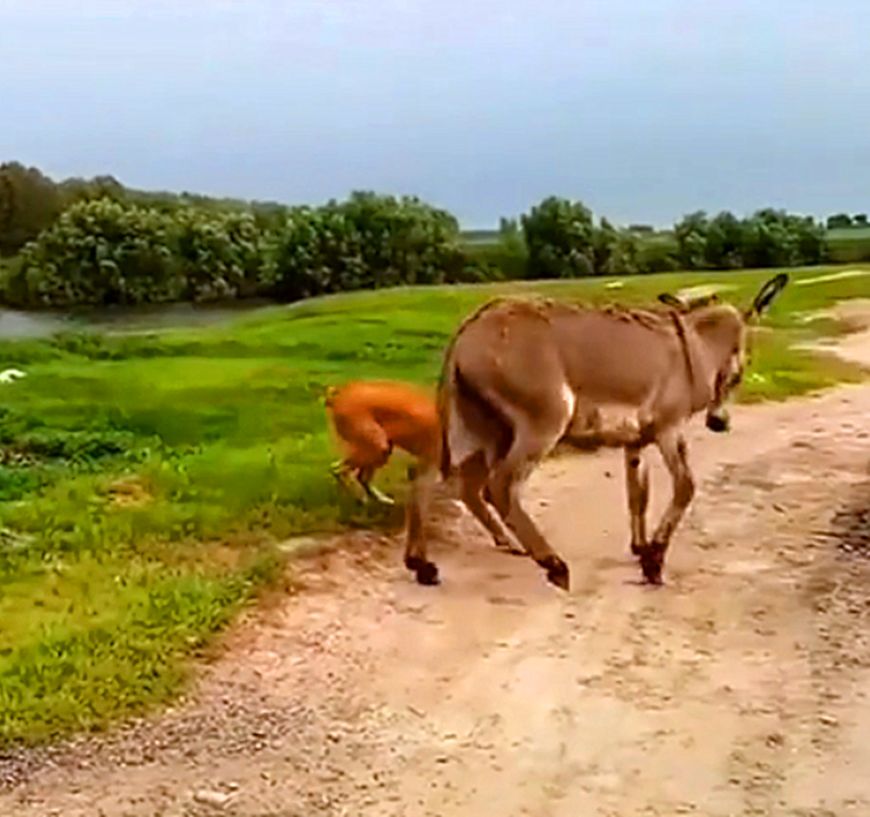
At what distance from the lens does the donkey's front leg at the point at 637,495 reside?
28.1 ft

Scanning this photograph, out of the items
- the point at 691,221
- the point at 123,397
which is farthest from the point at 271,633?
the point at 691,221

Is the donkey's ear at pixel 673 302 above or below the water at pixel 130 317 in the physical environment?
above

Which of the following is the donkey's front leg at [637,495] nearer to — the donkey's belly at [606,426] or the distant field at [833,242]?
the donkey's belly at [606,426]

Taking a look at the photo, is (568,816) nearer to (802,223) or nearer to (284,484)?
(284,484)

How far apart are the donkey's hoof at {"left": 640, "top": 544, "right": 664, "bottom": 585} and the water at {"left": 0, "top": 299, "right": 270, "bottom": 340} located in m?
26.2

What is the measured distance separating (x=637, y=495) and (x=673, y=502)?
0.30 meters

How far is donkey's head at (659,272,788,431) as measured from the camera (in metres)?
8.70

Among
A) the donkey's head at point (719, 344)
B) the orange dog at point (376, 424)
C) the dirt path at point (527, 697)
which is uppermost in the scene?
the donkey's head at point (719, 344)

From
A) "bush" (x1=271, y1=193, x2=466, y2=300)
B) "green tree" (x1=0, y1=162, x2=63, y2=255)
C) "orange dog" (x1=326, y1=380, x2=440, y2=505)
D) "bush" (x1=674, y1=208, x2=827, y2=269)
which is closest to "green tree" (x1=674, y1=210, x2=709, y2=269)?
"bush" (x1=674, y1=208, x2=827, y2=269)

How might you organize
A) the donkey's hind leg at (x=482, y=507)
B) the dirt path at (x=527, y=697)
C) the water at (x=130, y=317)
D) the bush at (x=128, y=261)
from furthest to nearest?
the bush at (x=128, y=261) → the water at (x=130, y=317) → the donkey's hind leg at (x=482, y=507) → the dirt path at (x=527, y=697)

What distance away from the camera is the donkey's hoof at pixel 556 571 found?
796 cm

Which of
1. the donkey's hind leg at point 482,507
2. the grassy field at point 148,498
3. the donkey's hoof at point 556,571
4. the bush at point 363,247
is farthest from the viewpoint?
the bush at point 363,247

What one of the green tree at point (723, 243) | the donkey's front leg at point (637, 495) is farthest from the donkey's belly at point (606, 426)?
the green tree at point (723, 243)

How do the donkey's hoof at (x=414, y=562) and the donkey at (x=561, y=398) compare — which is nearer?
the donkey at (x=561, y=398)
